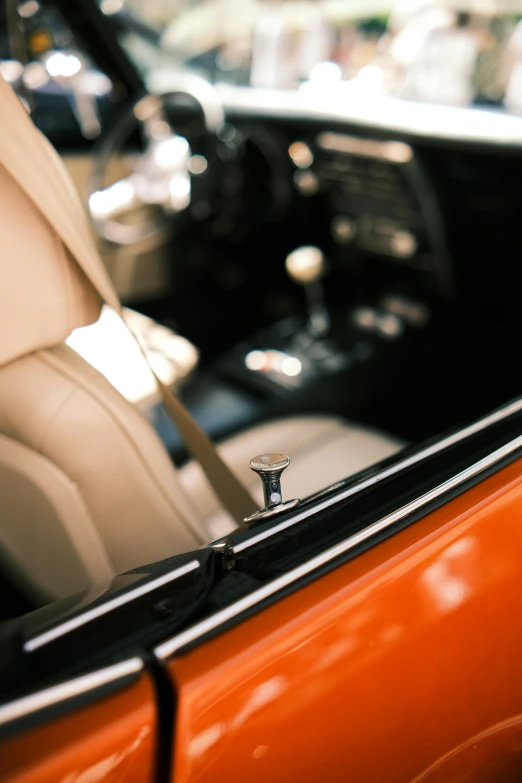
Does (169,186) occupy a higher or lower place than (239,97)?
lower

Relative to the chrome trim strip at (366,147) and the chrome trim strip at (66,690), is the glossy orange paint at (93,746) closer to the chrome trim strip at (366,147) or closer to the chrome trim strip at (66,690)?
the chrome trim strip at (66,690)

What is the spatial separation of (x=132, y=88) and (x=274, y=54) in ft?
1.89

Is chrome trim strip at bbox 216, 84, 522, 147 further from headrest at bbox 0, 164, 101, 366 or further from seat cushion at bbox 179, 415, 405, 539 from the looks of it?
headrest at bbox 0, 164, 101, 366

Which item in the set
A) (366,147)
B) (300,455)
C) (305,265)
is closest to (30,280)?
(300,455)

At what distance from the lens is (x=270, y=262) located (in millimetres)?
2877

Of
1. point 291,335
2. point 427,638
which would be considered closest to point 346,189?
point 291,335

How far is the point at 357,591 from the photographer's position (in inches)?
25.5

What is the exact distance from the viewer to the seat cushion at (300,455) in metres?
1.36

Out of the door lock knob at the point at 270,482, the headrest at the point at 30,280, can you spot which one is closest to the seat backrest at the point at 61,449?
the headrest at the point at 30,280

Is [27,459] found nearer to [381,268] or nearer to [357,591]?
[357,591]

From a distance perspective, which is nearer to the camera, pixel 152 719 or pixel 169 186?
pixel 152 719

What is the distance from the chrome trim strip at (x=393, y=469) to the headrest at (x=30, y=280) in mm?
330

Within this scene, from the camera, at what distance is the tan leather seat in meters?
0.74

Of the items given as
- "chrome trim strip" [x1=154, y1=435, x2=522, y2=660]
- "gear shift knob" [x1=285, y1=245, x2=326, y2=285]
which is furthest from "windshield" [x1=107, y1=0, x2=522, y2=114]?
"chrome trim strip" [x1=154, y1=435, x2=522, y2=660]
